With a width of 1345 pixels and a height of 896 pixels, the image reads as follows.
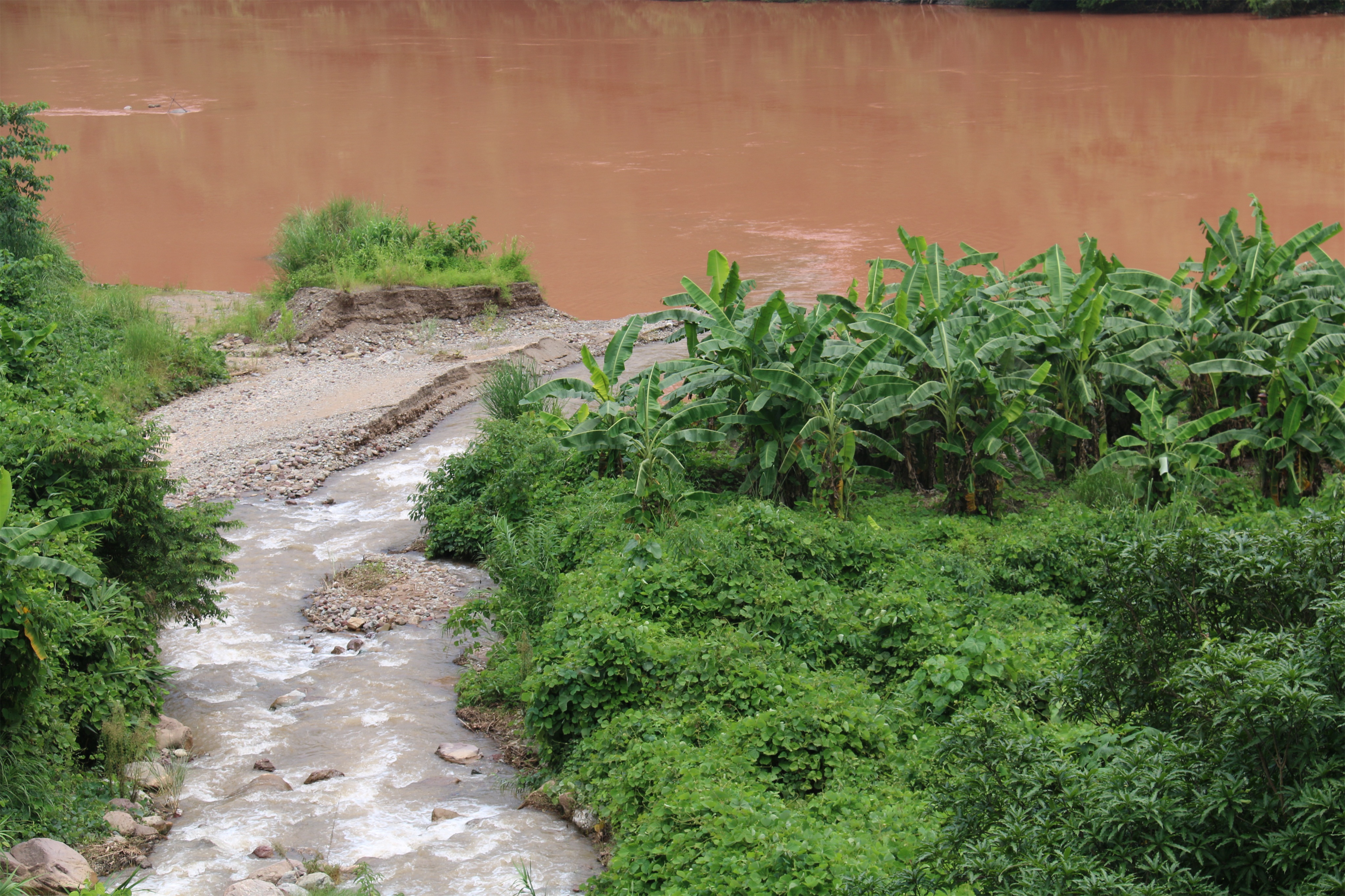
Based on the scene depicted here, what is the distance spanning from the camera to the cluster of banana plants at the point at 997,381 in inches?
308

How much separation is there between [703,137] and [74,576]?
82.0ft

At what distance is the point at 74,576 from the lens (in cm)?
513

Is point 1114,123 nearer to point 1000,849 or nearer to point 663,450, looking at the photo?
point 663,450

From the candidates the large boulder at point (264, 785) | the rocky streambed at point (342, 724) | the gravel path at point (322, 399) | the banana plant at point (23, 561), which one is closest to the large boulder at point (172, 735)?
the rocky streambed at point (342, 724)

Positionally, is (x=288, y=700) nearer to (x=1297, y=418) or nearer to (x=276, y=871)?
(x=276, y=871)

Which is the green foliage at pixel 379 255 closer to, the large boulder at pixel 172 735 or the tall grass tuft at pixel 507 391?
the tall grass tuft at pixel 507 391

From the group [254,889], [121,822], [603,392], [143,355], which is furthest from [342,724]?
[143,355]

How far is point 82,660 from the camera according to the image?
19.6 feet

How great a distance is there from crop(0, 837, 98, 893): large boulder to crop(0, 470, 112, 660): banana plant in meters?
0.80

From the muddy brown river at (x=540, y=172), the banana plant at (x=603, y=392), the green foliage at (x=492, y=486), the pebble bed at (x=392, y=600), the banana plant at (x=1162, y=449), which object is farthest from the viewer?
the green foliage at (x=492, y=486)

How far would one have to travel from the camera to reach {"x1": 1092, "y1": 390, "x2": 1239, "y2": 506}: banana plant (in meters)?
7.66

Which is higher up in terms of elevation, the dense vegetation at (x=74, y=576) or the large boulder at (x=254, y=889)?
the dense vegetation at (x=74, y=576)

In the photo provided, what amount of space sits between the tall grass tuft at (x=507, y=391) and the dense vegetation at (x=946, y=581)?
244mm

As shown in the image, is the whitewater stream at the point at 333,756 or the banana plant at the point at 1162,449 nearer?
the whitewater stream at the point at 333,756
